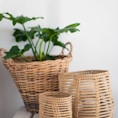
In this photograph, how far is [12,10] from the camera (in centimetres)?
128

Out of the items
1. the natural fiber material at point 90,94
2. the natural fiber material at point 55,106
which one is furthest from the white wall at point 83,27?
the natural fiber material at point 55,106

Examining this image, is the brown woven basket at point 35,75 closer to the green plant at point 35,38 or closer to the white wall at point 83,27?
the green plant at point 35,38

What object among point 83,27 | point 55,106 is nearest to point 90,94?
point 55,106

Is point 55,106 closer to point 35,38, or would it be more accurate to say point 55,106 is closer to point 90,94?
point 90,94

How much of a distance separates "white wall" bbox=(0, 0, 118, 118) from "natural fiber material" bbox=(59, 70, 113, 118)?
367 millimetres

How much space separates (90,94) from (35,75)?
0.27 metres

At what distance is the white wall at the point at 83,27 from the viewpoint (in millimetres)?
1277

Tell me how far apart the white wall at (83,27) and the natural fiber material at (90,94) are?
0.37 meters

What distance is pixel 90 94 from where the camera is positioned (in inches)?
36.4

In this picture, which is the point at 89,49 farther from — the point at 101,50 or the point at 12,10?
the point at 12,10

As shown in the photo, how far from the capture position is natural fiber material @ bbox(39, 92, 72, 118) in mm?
844

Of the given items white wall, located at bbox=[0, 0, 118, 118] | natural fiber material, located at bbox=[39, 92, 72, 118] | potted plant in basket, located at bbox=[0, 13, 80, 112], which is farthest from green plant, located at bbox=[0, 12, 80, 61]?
natural fiber material, located at bbox=[39, 92, 72, 118]

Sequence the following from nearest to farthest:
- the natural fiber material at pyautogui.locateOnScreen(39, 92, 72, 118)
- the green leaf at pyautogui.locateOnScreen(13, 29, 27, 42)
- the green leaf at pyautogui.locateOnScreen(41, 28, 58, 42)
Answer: the natural fiber material at pyautogui.locateOnScreen(39, 92, 72, 118) < the green leaf at pyautogui.locateOnScreen(41, 28, 58, 42) < the green leaf at pyautogui.locateOnScreen(13, 29, 27, 42)

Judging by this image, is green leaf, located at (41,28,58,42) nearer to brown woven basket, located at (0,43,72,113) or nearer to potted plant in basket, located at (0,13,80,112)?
potted plant in basket, located at (0,13,80,112)
